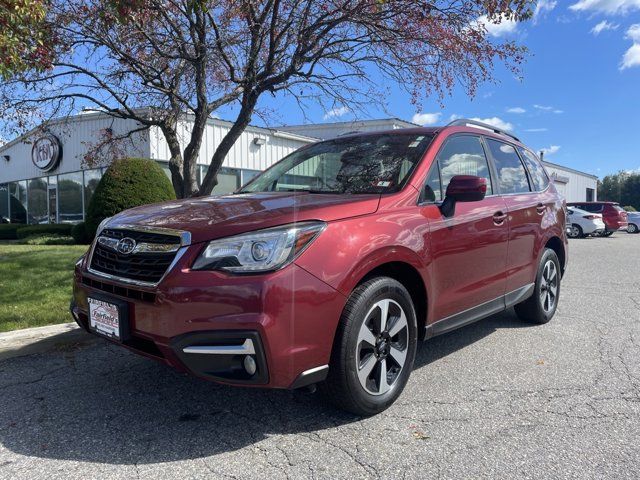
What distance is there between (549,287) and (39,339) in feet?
16.7

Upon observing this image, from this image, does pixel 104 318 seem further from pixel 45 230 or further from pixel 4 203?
pixel 4 203

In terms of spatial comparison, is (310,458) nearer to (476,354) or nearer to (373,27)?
(476,354)

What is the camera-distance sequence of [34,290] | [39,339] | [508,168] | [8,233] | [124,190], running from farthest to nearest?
[8,233]
[124,190]
[34,290]
[508,168]
[39,339]

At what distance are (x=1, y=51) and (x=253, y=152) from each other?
15233 mm

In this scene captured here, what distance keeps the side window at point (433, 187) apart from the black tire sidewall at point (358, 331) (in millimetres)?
757

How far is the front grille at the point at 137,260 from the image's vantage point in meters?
2.79

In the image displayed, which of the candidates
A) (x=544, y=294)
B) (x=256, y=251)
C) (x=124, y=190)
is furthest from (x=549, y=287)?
(x=124, y=190)

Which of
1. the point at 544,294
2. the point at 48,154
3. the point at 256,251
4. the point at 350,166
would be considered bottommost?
the point at 544,294

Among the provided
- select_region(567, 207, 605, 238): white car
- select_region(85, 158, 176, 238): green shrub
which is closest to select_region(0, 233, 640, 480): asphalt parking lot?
select_region(85, 158, 176, 238): green shrub

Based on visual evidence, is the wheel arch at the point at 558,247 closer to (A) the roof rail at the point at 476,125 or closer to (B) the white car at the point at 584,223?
(A) the roof rail at the point at 476,125

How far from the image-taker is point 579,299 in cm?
698

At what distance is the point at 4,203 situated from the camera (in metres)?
25.6

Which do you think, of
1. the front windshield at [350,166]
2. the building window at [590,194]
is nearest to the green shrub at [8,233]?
the front windshield at [350,166]

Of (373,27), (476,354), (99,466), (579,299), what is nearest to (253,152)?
(373,27)
